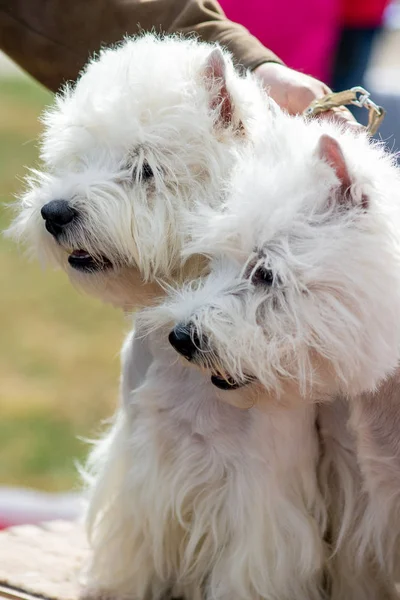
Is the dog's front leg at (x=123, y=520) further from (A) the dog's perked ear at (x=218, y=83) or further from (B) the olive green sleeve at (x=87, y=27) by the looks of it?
(B) the olive green sleeve at (x=87, y=27)

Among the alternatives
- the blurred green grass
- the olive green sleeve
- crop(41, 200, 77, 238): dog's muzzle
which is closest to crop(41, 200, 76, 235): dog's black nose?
crop(41, 200, 77, 238): dog's muzzle

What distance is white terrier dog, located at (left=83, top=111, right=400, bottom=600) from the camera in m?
1.81

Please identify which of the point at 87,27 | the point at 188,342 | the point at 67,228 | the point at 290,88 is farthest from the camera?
the point at 87,27

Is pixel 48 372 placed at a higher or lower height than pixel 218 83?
higher

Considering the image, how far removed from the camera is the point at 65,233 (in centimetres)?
204

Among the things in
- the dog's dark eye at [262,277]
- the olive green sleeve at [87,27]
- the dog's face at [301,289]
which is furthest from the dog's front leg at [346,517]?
the olive green sleeve at [87,27]

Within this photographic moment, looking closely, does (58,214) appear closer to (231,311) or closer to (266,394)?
(231,311)

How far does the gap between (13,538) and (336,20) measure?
8.09 feet

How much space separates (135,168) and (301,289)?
49 cm

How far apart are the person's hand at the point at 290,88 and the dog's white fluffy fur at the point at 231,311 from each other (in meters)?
0.16

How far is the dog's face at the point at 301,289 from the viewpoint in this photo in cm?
180

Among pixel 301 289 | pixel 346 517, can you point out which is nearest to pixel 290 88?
pixel 301 289

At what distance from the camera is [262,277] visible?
187 centimetres

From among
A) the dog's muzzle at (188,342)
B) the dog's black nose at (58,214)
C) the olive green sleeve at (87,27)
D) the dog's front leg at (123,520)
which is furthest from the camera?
the olive green sleeve at (87,27)
